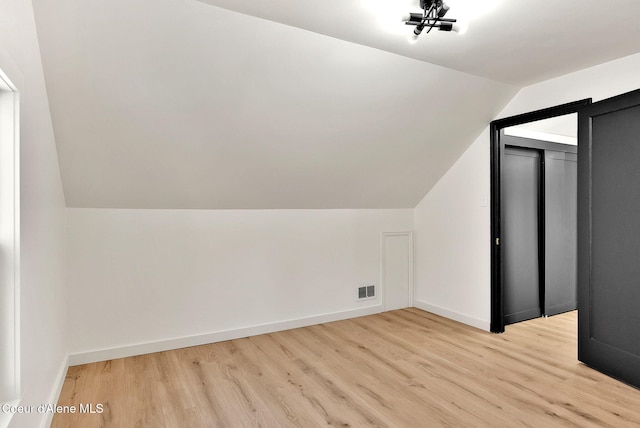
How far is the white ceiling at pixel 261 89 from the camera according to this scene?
6.87 ft

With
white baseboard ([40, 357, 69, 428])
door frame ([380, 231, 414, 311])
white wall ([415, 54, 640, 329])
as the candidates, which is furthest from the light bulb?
white baseboard ([40, 357, 69, 428])

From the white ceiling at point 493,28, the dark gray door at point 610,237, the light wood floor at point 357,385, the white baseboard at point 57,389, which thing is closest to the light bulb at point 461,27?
the white ceiling at point 493,28

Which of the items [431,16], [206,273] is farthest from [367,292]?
[431,16]

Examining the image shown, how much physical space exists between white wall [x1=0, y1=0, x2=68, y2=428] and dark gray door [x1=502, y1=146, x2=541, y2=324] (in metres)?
3.92

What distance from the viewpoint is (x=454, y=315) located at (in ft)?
13.6

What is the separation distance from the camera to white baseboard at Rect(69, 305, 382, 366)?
9.71ft

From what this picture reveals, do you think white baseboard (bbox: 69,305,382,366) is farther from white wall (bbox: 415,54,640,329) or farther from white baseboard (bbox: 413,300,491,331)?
white wall (bbox: 415,54,640,329)

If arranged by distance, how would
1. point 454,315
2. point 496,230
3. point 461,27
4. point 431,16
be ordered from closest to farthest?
point 431,16
point 461,27
point 496,230
point 454,315

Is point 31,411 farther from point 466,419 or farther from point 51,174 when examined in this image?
point 466,419

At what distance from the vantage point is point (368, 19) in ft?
7.29

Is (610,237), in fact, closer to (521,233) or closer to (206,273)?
(521,233)

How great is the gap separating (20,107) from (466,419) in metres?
2.86

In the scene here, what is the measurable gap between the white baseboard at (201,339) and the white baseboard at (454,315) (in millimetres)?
737

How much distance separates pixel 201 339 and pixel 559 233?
4172 millimetres
